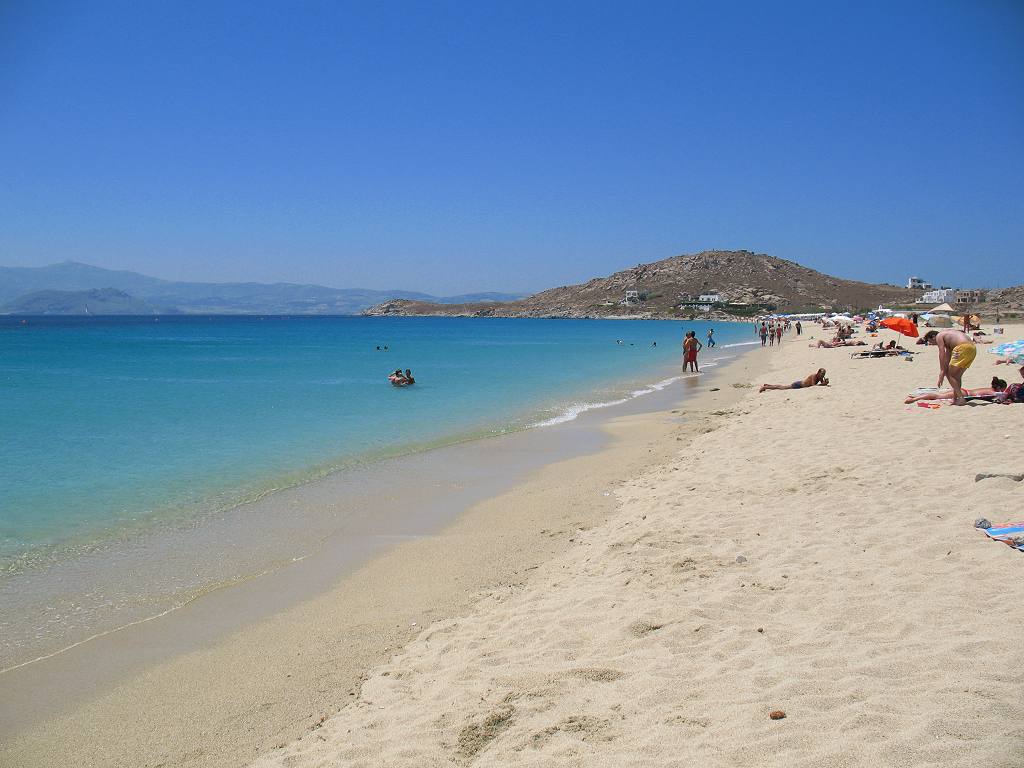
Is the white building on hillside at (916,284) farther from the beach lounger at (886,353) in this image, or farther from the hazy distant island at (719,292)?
the beach lounger at (886,353)

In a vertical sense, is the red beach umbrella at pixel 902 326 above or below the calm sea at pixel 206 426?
above

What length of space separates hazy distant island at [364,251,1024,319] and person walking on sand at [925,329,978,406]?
12330 cm

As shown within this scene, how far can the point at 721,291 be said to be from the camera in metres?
158

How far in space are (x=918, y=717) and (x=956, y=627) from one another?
4.03 ft

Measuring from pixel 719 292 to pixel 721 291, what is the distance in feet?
2.49

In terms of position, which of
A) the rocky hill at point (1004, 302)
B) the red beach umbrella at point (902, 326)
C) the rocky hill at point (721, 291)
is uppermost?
the rocky hill at point (721, 291)

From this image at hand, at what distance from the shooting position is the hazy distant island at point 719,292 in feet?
458

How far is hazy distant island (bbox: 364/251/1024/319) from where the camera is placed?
13962 centimetres

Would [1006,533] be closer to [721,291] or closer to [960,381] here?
[960,381]

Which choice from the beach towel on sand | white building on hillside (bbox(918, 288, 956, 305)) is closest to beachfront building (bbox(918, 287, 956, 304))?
white building on hillside (bbox(918, 288, 956, 305))

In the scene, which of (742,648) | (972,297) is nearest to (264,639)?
(742,648)

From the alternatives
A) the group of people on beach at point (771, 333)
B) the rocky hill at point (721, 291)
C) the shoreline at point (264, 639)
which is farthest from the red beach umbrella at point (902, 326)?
the rocky hill at point (721, 291)

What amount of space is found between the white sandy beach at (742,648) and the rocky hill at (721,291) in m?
135

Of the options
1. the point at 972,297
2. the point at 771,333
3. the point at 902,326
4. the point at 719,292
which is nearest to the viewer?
the point at 902,326
